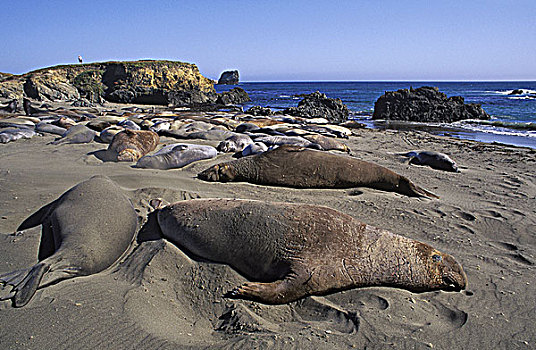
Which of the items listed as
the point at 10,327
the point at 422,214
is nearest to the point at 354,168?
the point at 422,214

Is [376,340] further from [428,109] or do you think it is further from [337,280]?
[428,109]

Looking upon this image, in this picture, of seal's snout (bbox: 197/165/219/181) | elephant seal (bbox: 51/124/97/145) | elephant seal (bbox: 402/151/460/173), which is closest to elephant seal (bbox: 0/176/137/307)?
seal's snout (bbox: 197/165/219/181)

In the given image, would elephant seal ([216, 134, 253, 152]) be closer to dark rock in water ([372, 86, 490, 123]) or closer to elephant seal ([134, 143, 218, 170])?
elephant seal ([134, 143, 218, 170])

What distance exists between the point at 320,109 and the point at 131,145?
1561cm

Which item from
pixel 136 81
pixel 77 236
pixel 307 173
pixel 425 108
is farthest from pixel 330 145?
pixel 136 81

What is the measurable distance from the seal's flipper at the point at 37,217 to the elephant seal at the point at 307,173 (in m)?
1.97

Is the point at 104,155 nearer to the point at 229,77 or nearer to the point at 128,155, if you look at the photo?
the point at 128,155

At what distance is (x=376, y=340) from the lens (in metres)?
2.12

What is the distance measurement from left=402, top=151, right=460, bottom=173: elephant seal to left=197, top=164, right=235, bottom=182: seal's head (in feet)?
14.1

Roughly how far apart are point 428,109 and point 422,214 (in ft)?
63.7

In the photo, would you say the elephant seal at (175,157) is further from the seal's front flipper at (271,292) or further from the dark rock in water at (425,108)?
the dark rock in water at (425,108)

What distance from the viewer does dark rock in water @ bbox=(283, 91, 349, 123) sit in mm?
20203

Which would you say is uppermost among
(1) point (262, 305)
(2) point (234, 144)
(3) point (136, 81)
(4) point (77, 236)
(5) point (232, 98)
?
(3) point (136, 81)

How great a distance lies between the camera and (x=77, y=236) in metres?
2.79
